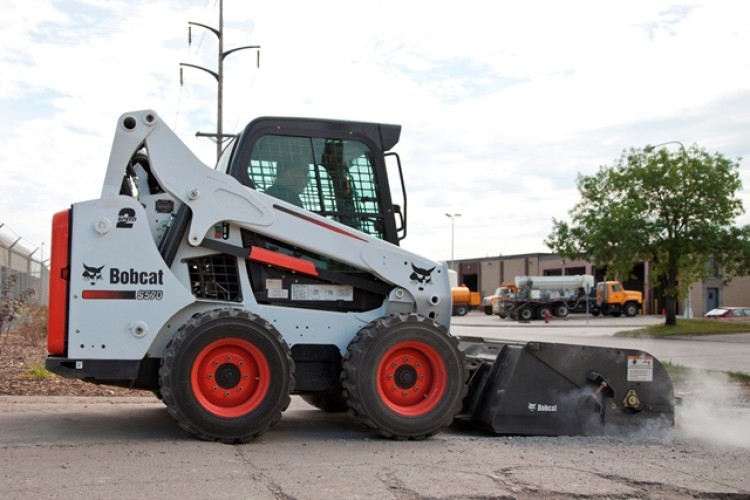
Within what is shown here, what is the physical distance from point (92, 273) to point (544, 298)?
52.5m

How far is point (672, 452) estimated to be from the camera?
24.5ft

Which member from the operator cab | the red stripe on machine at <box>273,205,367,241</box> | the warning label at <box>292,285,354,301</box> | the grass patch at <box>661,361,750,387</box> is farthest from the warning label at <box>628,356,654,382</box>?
the grass patch at <box>661,361,750,387</box>

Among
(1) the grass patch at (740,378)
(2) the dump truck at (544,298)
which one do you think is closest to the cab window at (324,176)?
(1) the grass patch at (740,378)

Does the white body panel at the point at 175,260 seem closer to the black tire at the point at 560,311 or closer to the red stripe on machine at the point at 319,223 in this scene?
the red stripe on machine at the point at 319,223

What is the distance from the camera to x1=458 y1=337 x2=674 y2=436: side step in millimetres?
8070

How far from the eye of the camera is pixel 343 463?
6.57m

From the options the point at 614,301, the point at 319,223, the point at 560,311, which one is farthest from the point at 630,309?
the point at 319,223

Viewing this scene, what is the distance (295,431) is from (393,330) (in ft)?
4.87

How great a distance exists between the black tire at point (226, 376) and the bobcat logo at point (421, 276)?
1.43m

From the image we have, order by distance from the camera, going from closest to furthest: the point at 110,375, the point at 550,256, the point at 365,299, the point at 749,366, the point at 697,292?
the point at 110,375
the point at 365,299
the point at 749,366
the point at 697,292
the point at 550,256

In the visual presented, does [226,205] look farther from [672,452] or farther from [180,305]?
[672,452]

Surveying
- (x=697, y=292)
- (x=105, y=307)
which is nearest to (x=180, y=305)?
(x=105, y=307)

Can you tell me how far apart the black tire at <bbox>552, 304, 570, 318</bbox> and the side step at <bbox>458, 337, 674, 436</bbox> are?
50.0 m

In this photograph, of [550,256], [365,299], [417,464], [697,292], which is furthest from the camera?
[550,256]
